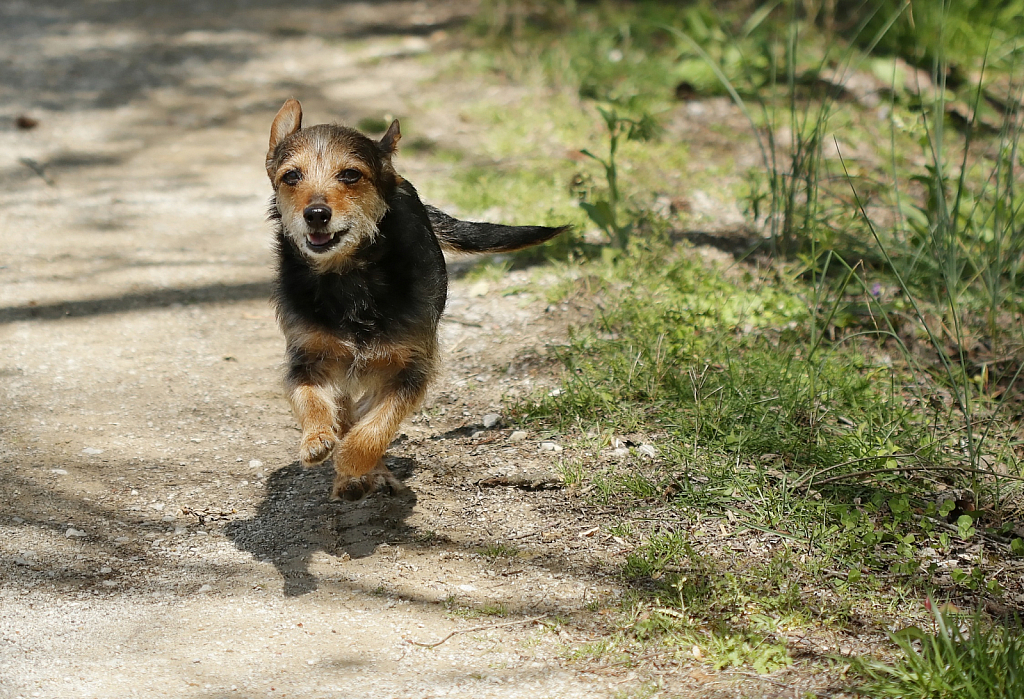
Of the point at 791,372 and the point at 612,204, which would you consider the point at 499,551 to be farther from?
the point at 612,204

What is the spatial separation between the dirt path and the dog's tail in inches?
27.8

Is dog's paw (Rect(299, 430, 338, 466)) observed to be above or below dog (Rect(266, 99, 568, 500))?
below

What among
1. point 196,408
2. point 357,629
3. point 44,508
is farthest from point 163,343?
point 357,629

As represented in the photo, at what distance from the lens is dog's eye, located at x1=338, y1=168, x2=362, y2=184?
392cm

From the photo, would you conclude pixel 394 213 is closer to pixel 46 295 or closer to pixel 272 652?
pixel 272 652

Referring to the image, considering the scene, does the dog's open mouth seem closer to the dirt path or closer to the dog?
the dog

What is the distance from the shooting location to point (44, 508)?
4.07 meters

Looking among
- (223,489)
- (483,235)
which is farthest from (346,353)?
(483,235)

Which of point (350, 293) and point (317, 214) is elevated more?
point (317, 214)

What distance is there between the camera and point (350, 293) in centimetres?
406

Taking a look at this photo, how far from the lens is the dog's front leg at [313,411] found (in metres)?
3.71

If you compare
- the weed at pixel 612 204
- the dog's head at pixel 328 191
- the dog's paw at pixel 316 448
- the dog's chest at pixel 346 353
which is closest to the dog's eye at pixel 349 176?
the dog's head at pixel 328 191

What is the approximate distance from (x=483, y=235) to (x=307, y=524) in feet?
5.71

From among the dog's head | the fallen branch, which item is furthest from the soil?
the dog's head
